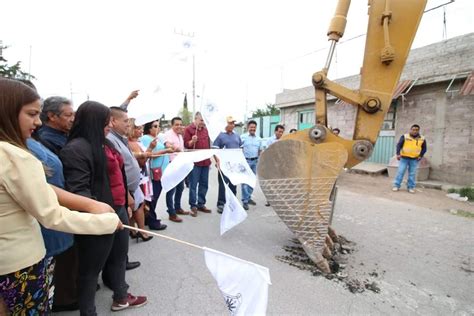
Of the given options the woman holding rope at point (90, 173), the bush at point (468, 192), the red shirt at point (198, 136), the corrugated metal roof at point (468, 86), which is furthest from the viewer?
the corrugated metal roof at point (468, 86)

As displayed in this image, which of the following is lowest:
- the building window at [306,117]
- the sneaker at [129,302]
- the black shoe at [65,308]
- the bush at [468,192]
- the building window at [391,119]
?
the black shoe at [65,308]

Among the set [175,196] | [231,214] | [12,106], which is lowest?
[175,196]

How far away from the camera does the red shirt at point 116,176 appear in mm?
1987

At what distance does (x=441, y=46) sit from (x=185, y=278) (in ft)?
31.8

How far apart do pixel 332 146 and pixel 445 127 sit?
7375mm

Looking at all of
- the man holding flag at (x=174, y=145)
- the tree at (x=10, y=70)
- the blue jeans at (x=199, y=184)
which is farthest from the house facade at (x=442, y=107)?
the tree at (x=10, y=70)

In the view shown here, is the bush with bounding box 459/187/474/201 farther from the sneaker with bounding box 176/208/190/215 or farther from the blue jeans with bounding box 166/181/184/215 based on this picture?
the blue jeans with bounding box 166/181/184/215

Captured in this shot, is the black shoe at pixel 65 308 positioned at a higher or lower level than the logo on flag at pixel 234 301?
lower

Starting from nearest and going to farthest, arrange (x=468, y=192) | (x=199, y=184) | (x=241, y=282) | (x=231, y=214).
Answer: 1. (x=241, y=282)
2. (x=231, y=214)
3. (x=199, y=184)
4. (x=468, y=192)

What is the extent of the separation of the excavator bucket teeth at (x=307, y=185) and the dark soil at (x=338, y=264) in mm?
161

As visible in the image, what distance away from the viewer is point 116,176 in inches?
81.0

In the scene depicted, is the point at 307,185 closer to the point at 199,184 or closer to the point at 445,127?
the point at 199,184

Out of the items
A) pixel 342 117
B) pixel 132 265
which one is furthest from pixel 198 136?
pixel 342 117

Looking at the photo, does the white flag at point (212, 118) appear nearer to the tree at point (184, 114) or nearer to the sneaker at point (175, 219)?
the sneaker at point (175, 219)
